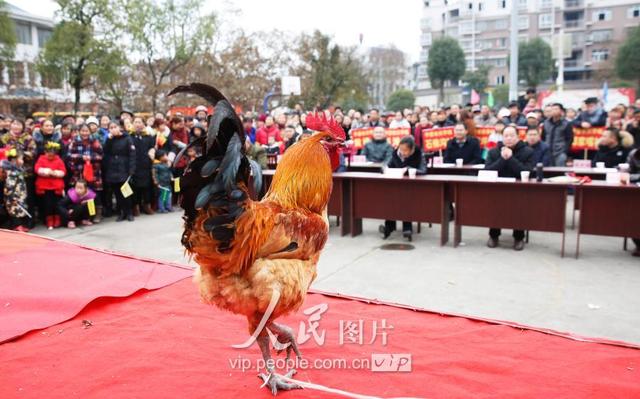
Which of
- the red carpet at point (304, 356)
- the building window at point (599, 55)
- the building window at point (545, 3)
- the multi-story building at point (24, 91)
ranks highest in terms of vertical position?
the building window at point (545, 3)

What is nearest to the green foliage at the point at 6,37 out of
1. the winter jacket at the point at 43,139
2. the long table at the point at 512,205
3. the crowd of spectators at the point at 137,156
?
the crowd of spectators at the point at 137,156

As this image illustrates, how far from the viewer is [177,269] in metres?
5.43

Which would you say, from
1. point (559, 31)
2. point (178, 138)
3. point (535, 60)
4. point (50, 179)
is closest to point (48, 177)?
point (50, 179)

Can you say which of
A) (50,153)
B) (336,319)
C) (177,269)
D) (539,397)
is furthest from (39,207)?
(539,397)

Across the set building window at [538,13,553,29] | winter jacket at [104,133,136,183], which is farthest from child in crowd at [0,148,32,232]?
building window at [538,13,553,29]

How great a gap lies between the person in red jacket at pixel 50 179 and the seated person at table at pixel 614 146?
10169mm

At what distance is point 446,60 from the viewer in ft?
140

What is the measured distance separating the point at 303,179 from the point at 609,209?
5.32m

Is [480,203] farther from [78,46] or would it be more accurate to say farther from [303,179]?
[78,46]

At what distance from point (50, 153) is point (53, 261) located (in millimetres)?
4047

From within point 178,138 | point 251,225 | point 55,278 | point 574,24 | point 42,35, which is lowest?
point 55,278

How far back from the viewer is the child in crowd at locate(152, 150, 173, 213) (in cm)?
1029

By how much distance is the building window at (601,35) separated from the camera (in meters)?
53.6

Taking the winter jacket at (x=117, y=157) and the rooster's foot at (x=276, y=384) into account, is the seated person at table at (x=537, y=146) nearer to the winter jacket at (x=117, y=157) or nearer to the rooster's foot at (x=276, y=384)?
the rooster's foot at (x=276, y=384)
